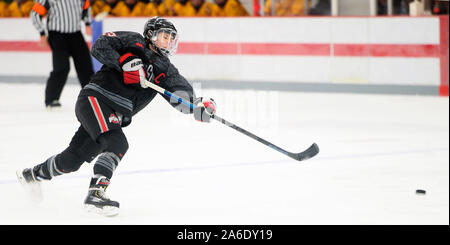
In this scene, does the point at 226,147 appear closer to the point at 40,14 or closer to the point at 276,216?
the point at 276,216

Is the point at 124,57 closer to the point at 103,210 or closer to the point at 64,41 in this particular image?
the point at 103,210

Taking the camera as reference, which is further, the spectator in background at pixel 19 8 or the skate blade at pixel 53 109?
the spectator in background at pixel 19 8

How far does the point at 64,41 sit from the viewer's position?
7.66m

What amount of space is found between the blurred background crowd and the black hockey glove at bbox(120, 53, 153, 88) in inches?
204

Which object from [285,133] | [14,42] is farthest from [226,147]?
[14,42]

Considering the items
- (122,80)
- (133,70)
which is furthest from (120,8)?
(133,70)

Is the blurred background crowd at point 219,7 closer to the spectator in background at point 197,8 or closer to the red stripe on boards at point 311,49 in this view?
the spectator in background at point 197,8

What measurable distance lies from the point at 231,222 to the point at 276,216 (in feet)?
0.70

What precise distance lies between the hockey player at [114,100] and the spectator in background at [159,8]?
5.99 meters

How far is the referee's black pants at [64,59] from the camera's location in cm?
765

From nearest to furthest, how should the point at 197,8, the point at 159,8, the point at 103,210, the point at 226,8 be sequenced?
the point at 103,210 → the point at 226,8 → the point at 197,8 → the point at 159,8

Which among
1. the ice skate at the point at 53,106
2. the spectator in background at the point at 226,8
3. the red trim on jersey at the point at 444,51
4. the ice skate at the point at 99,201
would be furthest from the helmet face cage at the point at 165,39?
the spectator in background at the point at 226,8

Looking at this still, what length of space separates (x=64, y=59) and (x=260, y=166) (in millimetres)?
3203

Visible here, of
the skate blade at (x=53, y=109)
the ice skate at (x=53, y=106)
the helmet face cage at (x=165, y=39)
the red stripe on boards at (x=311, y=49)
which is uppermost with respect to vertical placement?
the helmet face cage at (x=165, y=39)
